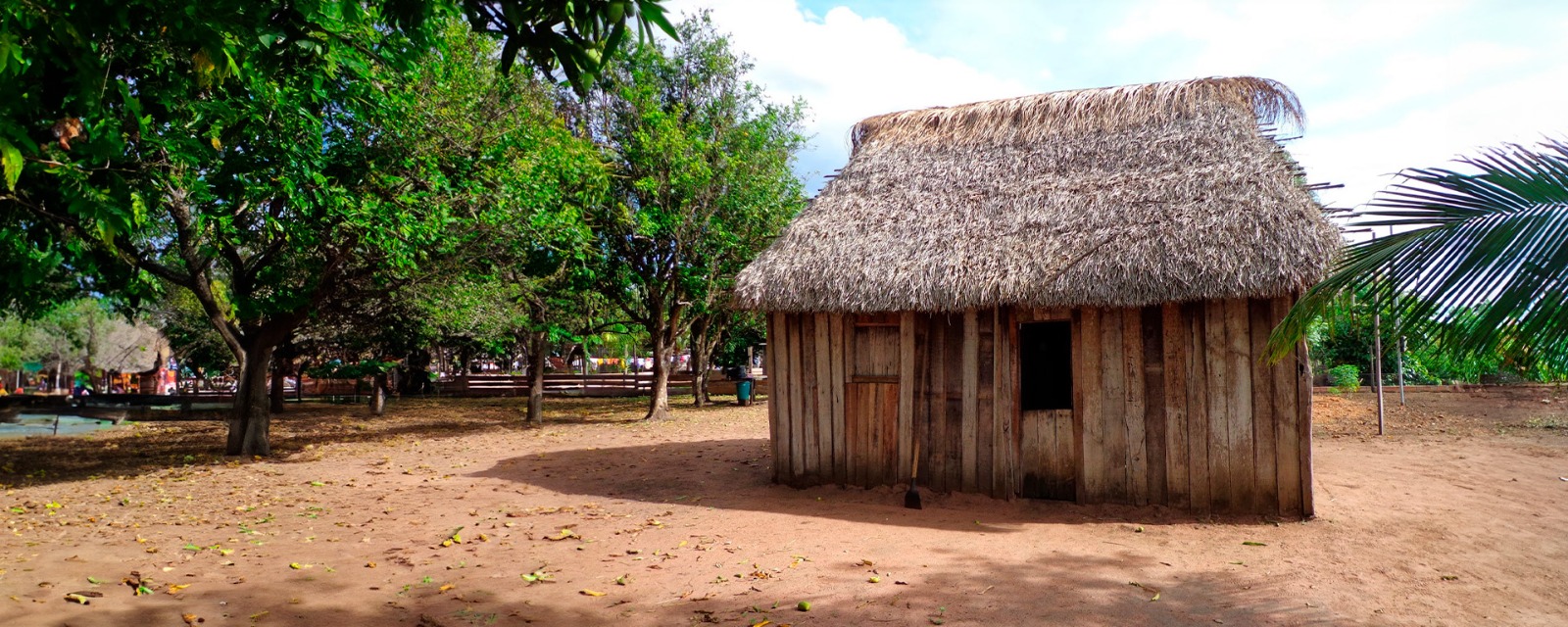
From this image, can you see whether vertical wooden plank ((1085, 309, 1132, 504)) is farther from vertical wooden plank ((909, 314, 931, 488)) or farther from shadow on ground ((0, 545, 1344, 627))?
shadow on ground ((0, 545, 1344, 627))

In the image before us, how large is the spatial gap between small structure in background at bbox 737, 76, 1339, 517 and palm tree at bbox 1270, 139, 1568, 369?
11.3 ft

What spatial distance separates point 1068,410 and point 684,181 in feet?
33.9

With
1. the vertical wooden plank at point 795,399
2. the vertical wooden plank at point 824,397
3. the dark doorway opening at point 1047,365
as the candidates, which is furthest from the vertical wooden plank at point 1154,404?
the dark doorway opening at point 1047,365

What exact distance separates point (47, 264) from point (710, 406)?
1475 cm

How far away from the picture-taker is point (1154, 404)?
7703 mm

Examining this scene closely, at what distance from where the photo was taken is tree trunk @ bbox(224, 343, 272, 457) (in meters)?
12.7

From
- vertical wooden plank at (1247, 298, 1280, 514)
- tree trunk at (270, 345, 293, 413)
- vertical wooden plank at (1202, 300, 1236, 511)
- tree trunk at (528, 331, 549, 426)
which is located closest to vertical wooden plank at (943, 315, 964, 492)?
vertical wooden plank at (1202, 300, 1236, 511)

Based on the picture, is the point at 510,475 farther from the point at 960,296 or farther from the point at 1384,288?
the point at 1384,288

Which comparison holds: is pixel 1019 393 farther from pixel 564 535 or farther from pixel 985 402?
pixel 564 535

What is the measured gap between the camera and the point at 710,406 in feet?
73.2

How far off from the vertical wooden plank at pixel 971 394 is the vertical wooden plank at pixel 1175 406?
1679 mm

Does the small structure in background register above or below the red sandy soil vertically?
above

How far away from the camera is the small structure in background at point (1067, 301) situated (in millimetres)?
7328

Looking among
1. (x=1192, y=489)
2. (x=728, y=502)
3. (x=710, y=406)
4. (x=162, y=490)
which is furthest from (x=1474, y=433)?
(x=162, y=490)
